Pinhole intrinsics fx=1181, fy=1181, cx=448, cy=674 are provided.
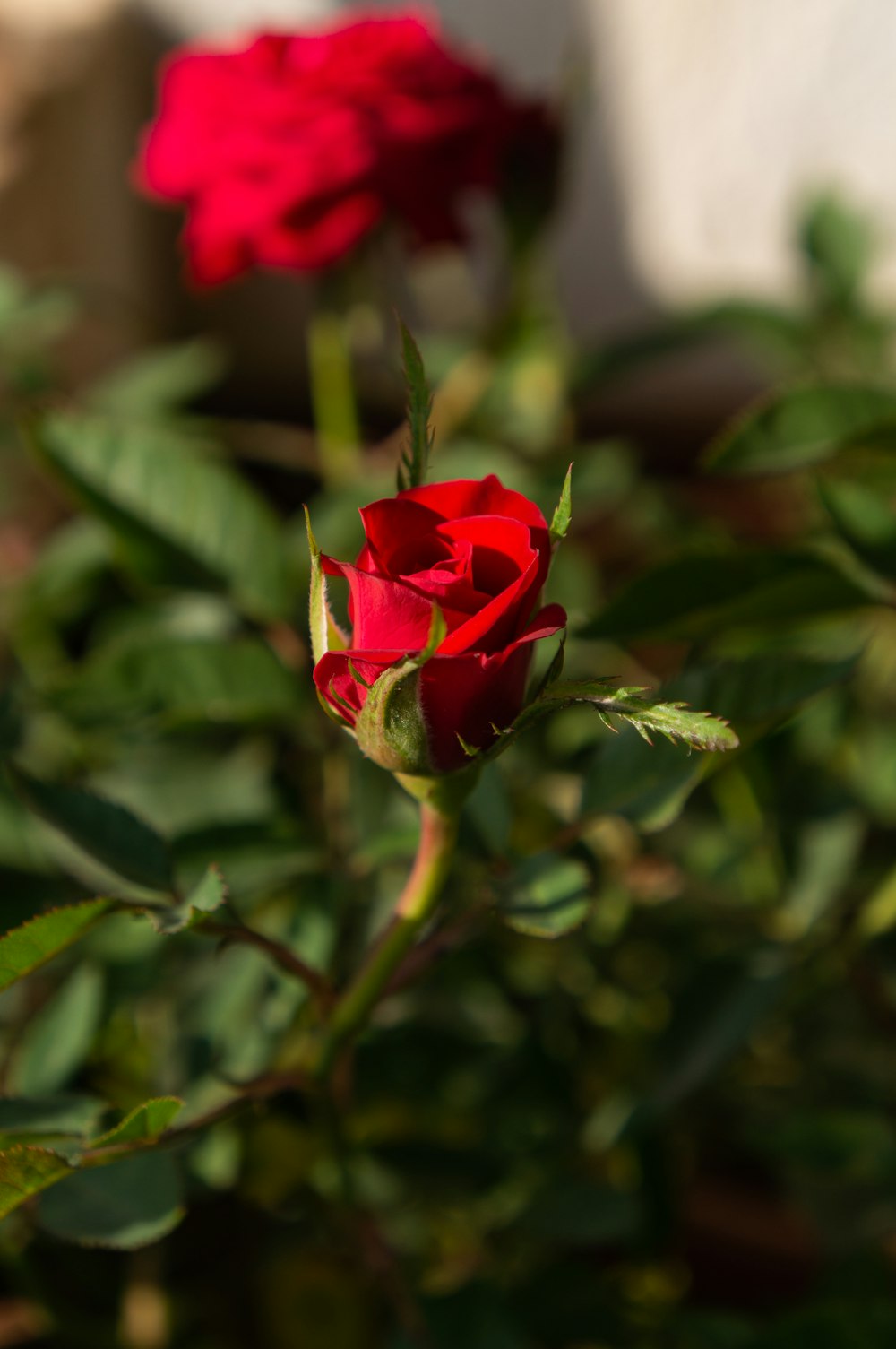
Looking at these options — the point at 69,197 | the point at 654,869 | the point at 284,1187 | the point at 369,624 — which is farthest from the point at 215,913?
the point at 69,197

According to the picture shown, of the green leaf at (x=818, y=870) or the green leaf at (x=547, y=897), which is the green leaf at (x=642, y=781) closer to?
the green leaf at (x=547, y=897)

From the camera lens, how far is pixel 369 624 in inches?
9.4

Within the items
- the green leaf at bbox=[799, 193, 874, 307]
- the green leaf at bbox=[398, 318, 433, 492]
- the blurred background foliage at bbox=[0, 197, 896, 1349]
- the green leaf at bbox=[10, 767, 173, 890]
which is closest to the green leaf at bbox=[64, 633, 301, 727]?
the blurred background foliage at bbox=[0, 197, 896, 1349]

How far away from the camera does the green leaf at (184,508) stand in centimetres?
49

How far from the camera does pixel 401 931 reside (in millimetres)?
308

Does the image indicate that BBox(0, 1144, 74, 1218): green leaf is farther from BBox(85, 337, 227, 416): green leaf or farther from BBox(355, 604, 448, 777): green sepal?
BBox(85, 337, 227, 416): green leaf

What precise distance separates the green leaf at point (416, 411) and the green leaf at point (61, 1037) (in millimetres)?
258

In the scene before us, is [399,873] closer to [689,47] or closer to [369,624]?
[369,624]

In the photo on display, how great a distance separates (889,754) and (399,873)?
0.27m

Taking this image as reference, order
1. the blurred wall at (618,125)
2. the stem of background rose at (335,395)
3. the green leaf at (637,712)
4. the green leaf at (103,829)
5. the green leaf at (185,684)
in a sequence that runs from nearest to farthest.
→ 1. the green leaf at (637,712)
2. the green leaf at (103,829)
3. the green leaf at (185,684)
4. the stem of background rose at (335,395)
5. the blurred wall at (618,125)

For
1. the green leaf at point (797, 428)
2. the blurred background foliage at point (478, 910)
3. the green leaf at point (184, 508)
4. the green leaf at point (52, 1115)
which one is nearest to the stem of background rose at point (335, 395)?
the blurred background foliage at point (478, 910)

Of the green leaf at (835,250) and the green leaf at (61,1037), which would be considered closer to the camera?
the green leaf at (61,1037)

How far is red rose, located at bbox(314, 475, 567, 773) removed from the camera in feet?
0.76

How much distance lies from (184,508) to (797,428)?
0.81 feet
